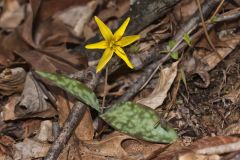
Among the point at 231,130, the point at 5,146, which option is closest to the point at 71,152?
the point at 5,146

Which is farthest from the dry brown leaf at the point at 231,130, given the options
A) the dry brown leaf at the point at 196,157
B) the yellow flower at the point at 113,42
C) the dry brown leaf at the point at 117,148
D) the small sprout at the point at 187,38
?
the yellow flower at the point at 113,42

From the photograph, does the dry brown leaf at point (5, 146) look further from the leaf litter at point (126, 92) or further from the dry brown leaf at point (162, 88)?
the dry brown leaf at point (162, 88)

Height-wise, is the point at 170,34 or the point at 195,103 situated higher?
the point at 170,34

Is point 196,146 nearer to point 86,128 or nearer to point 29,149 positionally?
point 86,128

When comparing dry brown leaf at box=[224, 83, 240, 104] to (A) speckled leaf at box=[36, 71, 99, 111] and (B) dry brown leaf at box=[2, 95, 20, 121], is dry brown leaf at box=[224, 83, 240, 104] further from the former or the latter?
(B) dry brown leaf at box=[2, 95, 20, 121]

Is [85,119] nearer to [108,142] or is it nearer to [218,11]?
[108,142]

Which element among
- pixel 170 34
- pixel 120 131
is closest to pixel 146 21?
pixel 170 34

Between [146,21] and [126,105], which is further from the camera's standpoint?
[146,21]
